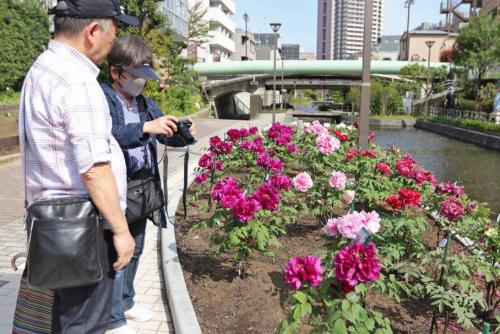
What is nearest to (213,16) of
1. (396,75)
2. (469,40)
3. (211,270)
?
(396,75)

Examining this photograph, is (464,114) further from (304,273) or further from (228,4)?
(228,4)

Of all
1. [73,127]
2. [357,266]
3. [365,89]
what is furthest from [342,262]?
[365,89]

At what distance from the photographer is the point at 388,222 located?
3.73 metres

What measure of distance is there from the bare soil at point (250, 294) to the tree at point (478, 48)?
35280mm

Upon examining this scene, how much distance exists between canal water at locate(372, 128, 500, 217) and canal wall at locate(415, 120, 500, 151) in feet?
1.48

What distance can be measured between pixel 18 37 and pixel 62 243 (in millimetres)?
15653

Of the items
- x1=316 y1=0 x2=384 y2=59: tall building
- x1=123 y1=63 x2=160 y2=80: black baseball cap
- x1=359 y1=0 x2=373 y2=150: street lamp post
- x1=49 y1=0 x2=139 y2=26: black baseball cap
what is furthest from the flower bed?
x1=316 y1=0 x2=384 y2=59: tall building

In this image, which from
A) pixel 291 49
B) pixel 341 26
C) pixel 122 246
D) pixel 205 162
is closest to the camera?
pixel 122 246

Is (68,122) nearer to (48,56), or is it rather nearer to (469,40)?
(48,56)

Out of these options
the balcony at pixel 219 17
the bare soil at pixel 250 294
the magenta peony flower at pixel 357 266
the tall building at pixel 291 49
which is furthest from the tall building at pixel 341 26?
the magenta peony flower at pixel 357 266

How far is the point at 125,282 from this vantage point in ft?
10.3

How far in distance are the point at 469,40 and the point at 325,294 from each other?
40034 millimetres

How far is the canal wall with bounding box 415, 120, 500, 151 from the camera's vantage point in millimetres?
20388

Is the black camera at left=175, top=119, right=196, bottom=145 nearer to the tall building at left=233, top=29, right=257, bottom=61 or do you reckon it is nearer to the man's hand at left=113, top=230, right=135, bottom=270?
the man's hand at left=113, top=230, right=135, bottom=270
